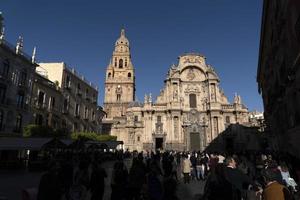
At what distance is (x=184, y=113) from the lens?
45.0 metres

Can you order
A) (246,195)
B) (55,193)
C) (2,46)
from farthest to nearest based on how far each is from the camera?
(2,46) → (246,195) → (55,193)

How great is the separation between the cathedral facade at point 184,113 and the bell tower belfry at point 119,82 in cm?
1847

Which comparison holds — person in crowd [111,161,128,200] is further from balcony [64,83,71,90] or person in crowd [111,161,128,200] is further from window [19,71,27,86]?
balcony [64,83,71,90]

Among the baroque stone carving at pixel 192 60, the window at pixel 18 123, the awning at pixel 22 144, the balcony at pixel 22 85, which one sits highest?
the baroque stone carving at pixel 192 60

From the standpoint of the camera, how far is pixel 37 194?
4.82m

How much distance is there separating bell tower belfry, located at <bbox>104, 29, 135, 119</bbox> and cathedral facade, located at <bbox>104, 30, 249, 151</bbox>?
1847 centimetres

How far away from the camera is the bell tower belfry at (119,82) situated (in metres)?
65.6

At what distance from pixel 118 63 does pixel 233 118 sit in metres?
40.0

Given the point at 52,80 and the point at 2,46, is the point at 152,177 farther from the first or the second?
the point at 52,80

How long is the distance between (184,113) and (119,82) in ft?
93.9

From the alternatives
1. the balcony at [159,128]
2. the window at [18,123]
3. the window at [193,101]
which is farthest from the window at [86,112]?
the window at [193,101]

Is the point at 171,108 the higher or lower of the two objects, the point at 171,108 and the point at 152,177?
the higher

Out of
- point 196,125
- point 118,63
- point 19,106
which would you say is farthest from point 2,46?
point 118,63

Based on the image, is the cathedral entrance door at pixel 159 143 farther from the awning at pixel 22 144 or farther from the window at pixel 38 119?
the awning at pixel 22 144
